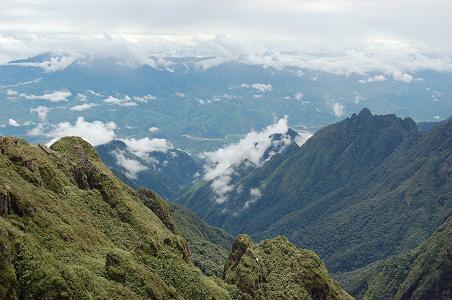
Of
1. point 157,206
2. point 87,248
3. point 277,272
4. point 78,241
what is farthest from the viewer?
point 157,206

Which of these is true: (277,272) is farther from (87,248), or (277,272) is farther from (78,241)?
(78,241)

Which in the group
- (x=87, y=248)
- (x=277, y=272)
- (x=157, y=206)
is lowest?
(x=157, y=206)

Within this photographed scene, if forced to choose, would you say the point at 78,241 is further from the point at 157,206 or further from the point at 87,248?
the point at 157,206

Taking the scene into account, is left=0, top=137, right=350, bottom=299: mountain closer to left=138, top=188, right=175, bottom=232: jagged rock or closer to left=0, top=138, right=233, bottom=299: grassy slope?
left=0, top=138, right=233, bottom=299: grassy slope

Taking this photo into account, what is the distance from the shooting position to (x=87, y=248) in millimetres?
77250

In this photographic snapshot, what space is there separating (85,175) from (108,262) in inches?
1813

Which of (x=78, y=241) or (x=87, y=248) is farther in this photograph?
(x=87, y=248)

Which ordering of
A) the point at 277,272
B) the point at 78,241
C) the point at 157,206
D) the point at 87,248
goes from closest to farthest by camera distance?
the point at 78,241, the point at 87,248, the point at 277,272, the point at 157,206

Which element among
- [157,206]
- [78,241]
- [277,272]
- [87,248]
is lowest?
[157,206]

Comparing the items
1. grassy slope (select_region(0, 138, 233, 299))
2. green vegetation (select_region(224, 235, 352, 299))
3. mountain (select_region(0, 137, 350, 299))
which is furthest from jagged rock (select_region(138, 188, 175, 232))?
green vegetation (select_region(224, 235, 352, 299))

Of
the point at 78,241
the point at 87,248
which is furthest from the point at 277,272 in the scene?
the point at 78,241

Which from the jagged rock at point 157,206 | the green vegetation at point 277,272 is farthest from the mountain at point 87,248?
the jagged rock at point 157,206

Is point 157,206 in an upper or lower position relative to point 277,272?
lower

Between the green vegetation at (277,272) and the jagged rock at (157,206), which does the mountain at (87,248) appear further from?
the jagged rock at (157,206)
